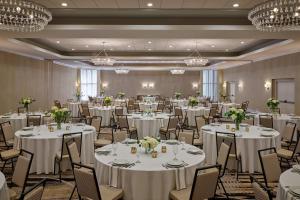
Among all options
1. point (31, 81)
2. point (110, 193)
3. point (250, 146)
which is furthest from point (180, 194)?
point (31, 81)

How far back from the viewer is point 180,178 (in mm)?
3910

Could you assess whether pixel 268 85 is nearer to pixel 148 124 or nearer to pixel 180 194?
pixel 148 124

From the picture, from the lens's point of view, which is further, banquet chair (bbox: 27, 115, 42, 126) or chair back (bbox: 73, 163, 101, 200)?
banquet chair (bbox: 27, 115, 42, 126)

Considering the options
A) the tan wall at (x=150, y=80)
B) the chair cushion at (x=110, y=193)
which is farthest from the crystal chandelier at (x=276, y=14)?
the tan wall at (x=150, y=80)

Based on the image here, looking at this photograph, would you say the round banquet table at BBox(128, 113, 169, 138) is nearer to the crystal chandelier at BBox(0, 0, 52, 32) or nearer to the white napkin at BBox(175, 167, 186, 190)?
the crystal chandelier at BBox(0, 0, 52, 32)

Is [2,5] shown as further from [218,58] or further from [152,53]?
[218,58]

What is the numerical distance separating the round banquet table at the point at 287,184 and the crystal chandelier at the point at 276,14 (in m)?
2.64

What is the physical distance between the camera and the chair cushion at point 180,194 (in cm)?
365

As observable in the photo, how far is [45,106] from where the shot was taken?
18.0 metres

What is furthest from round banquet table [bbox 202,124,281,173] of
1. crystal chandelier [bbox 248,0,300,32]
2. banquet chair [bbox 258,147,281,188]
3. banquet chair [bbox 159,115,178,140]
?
banquet chair [bbox 159,115,178,140]

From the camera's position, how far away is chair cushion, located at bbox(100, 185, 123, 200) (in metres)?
3.61

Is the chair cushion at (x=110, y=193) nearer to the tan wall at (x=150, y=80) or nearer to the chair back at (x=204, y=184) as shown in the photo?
the chair back at (x=204, y=184)

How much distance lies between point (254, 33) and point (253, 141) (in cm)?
371

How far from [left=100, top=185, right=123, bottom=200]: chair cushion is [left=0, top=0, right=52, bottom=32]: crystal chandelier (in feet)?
11.0
